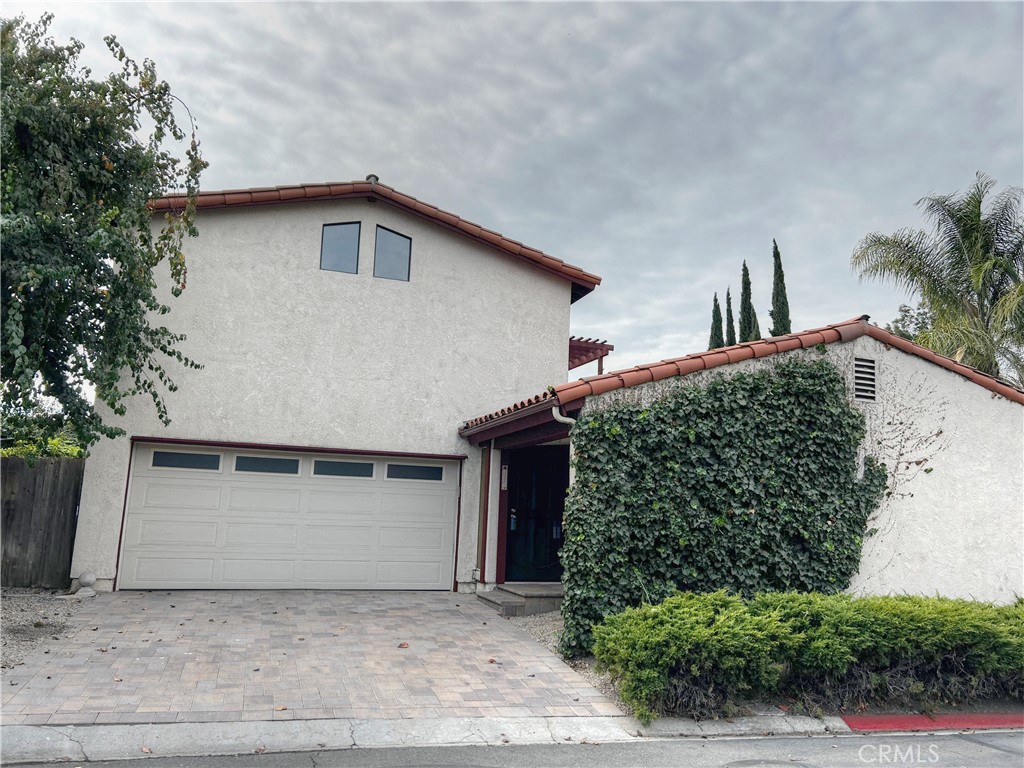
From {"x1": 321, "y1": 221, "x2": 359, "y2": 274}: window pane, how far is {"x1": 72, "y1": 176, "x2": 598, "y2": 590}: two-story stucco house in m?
0.02

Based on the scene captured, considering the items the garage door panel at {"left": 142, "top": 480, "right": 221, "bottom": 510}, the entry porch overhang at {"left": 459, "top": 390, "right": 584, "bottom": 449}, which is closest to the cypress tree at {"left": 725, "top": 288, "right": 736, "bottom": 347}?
the entry porch overhang at {"left": 459, "top": 390, "right": 584, "bottom": 449}

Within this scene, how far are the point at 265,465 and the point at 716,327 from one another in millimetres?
18549

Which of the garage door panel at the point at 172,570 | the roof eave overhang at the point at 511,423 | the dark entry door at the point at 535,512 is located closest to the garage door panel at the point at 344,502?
the garage door panel at the point at 172,570

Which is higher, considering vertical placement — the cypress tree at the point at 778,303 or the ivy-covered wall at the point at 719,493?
the cypress tree at the point at 778,303

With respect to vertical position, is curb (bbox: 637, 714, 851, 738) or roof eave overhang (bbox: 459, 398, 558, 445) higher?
roof eave overhang (bbox: 459, 398, 558, 445)

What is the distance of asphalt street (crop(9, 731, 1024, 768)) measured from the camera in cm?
473

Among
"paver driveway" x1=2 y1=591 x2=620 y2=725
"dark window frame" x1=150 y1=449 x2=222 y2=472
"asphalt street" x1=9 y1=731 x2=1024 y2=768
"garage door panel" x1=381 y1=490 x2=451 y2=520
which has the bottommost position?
"asphalt street" x1=9 y1=731 x2=1024 y2=768

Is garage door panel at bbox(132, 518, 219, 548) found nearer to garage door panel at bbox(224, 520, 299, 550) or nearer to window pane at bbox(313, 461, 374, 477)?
garage door panel at bbox(224, 520, 299, 550)

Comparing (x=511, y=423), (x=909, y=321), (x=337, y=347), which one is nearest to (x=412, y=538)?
(x=511, y=423)

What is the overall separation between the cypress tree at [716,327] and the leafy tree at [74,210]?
65.7 ft

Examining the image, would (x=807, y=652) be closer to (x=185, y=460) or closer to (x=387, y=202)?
(x=185, y=460)

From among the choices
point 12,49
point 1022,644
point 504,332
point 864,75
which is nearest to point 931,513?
point 1022,644

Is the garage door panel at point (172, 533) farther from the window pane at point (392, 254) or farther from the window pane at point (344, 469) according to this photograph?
the window pane at point (392, 254)

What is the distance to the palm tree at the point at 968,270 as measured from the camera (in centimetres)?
1380
